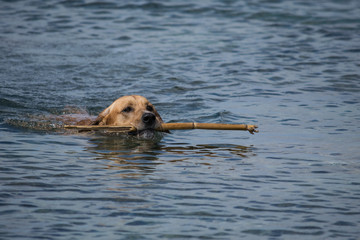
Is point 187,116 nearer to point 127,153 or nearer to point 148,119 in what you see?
point 148,119

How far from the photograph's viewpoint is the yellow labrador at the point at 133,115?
8.19m

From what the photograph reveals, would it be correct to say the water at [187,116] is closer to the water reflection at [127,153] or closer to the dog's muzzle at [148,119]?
the water reflection at [127,153]

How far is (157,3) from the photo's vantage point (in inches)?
806

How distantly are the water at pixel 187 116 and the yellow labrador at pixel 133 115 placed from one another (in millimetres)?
249

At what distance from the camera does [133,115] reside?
27.6 ft

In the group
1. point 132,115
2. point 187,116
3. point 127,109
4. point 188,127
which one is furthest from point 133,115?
point 187,116

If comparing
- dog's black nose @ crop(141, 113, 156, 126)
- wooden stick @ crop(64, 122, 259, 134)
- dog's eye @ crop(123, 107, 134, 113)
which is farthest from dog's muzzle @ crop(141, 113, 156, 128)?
dog's eye @ crop(123, 107, 134, 113)

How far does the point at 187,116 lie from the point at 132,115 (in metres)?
1.81

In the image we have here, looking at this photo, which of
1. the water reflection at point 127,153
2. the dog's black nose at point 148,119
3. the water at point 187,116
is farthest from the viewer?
the dog's black nose at point 148,119

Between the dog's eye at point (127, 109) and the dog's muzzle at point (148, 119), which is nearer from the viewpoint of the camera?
the dog's muzzle at point (148, 119)

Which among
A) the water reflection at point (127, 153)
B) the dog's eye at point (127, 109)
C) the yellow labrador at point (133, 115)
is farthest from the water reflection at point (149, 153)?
the dog's eye at point (127, 109)

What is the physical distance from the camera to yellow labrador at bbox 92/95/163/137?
26.9 ft

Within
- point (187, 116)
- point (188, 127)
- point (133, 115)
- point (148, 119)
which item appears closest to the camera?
point (188, 127)

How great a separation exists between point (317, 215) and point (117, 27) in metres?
13.5
